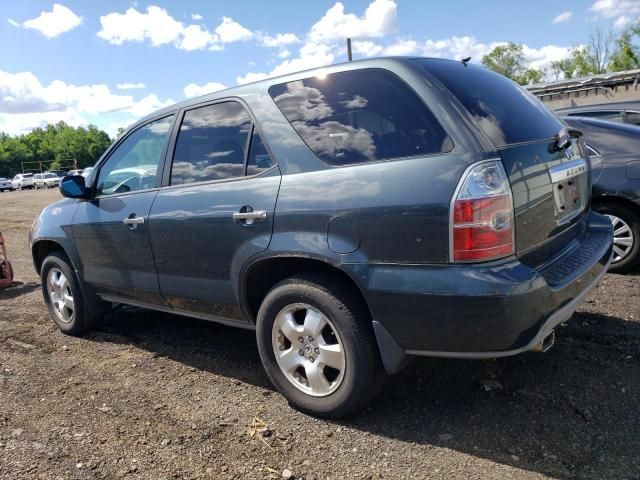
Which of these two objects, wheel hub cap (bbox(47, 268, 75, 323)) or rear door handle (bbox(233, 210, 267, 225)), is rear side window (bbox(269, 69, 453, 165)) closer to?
rear door handle (bbox(233, 210, 267, 225))

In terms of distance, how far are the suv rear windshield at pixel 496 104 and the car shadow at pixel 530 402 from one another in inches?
57.9

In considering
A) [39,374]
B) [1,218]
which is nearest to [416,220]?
[39,374]

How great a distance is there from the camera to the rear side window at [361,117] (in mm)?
2613

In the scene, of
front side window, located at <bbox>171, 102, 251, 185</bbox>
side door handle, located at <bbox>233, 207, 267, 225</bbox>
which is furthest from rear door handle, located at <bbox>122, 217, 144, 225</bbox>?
side door handle, located at <bbox>233, 207, 267, 225</bbox>

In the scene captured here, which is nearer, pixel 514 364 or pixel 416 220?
pixel 416 220

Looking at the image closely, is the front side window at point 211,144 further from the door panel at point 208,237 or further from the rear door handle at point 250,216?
the rear door handle at point 250,216

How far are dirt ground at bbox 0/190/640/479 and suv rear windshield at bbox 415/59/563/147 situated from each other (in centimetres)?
149

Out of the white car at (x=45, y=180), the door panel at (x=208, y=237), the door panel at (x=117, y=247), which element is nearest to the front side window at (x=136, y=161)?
the door panel at (x=117, y=247)

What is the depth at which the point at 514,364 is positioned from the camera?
3.48m

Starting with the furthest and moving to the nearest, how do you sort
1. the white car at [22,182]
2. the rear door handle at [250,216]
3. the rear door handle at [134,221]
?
the white car at [22,182], the rear door handle at [134,221], the rear door handle at [250,216]

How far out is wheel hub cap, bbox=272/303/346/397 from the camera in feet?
9.58

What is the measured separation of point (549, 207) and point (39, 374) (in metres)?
3.76

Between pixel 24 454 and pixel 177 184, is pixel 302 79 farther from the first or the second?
pixel 24 454

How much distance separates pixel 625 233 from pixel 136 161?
14.8 ft
